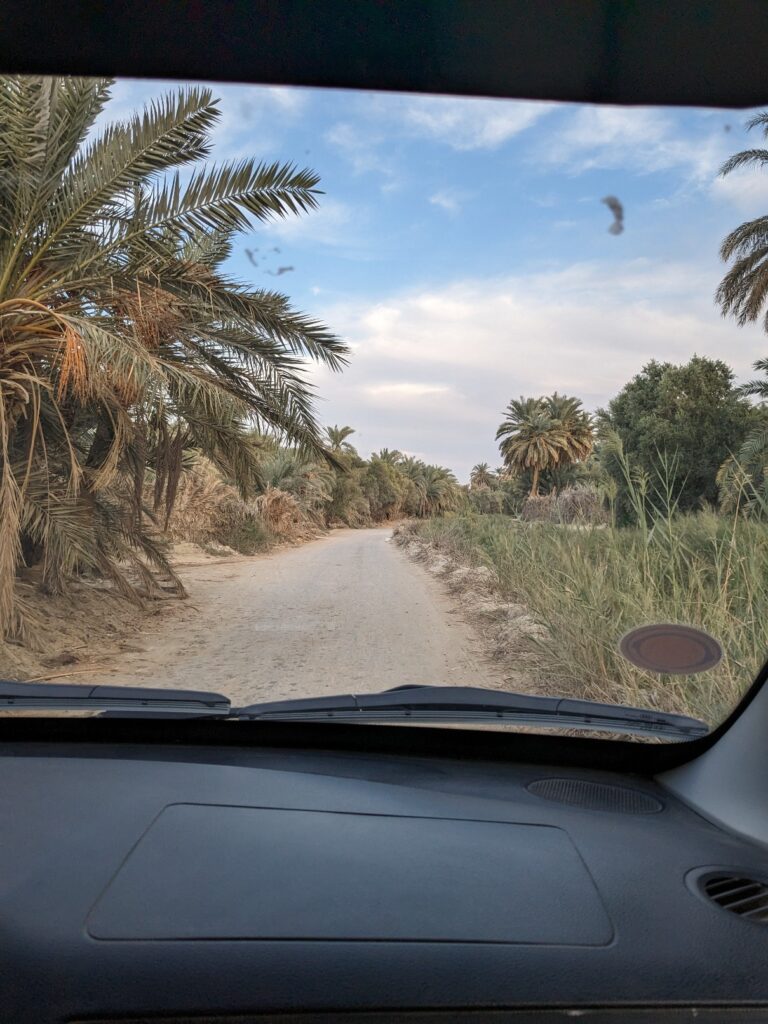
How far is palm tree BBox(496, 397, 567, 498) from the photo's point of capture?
4238mm

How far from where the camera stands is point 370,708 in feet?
9.88

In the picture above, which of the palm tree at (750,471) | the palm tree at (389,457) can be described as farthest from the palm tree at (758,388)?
the palm tree at (389,457)

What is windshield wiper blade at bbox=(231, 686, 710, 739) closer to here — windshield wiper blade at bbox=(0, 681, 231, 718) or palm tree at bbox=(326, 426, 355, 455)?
windshield wiper blade at bbox=(0, 681, 231, 718)

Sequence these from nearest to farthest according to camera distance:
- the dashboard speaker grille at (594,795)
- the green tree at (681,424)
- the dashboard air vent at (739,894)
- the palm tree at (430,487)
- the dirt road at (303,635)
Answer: the dashboard air vent at (739,894) < the dashboard speaker grille at (594,795) < the green tree at (681,424) < the dirt road at (303,635) < the palm tree at (430,487)

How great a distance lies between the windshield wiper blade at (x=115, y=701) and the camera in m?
2.95

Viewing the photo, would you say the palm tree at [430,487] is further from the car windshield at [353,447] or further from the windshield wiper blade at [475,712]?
the windshield wiper blade at [475,712]

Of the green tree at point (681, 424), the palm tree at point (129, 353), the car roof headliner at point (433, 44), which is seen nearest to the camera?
the car roof headliner at point (433, 44)

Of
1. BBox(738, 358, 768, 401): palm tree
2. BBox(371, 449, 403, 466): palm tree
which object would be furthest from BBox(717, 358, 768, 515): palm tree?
BBox(371, 449, 403, 466): palm tree

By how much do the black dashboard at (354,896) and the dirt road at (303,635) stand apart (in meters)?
1.57

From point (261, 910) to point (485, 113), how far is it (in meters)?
3.16

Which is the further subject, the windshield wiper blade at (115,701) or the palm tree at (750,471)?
the palm tree at (750,471)

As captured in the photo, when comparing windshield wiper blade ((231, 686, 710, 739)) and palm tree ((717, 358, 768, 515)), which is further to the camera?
palm tree ((717, 358, 768, 515))

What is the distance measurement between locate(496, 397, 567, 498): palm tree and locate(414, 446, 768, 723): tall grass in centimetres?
41

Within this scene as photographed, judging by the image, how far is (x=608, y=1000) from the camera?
175 centimetres
